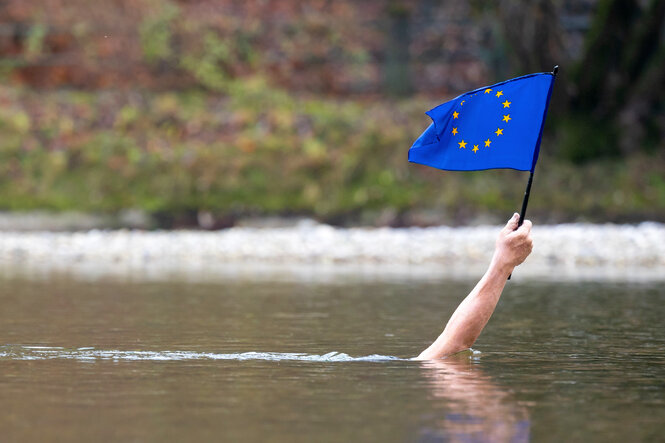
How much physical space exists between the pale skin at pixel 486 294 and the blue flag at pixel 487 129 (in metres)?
0.57

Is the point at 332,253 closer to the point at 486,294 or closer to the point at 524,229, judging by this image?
the point at 486,294

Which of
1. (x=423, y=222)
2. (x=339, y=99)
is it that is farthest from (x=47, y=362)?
(x=339, y=99)

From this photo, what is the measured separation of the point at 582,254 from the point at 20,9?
1584 centimetres

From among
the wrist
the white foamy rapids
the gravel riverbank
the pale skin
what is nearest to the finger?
the pale skin

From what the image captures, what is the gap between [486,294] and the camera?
8.25 metres

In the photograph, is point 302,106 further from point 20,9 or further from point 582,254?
point 582,254

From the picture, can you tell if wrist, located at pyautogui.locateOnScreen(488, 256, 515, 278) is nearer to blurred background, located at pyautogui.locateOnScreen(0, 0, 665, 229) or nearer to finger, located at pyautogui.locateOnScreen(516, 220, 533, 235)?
finger, located at pyautogui.locateOnScreen(516, 220, 533, 235)

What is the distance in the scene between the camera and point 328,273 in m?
17.2

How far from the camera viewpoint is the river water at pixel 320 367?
636 cm

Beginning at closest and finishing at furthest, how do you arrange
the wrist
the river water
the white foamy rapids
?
the river water
the wrist
the white foamy rapids

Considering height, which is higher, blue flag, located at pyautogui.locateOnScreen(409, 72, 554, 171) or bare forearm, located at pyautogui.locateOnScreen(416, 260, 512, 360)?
blue flag, located at pyautogui.locateOnScreen(409, 72, 554, 171)

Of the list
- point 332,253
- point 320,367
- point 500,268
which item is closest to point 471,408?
point 500,268

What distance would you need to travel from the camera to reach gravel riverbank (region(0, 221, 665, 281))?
1736cm

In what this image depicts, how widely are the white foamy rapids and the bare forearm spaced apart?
376mm
